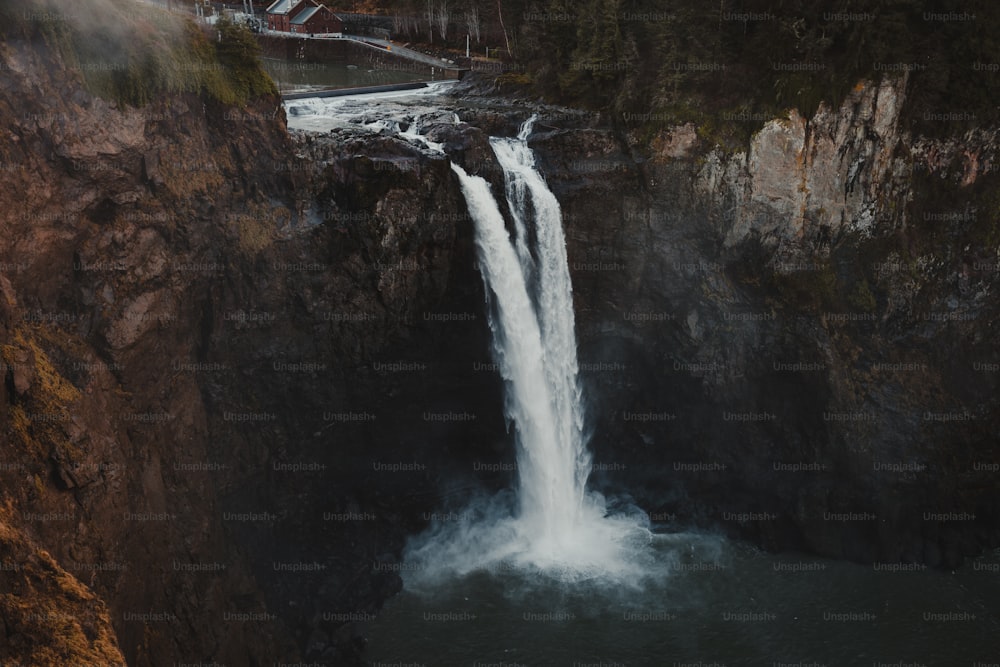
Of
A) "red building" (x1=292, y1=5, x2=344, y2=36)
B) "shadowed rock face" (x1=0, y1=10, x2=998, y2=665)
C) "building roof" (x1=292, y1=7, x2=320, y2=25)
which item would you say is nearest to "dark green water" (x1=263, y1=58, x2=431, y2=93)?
"red building" (x1=292, y1=5, x2=344, y2=36)

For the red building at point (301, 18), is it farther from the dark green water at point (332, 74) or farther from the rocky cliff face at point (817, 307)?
the rocky cliff face at point (817, 307)

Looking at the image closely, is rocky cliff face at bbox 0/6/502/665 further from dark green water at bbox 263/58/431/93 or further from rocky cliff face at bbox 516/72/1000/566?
dark green water at bbox 263/58/431/93

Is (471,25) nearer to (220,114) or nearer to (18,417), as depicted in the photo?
(220,114)

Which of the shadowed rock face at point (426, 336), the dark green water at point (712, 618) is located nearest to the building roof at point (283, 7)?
the shadowed rock face at point (426, 336)

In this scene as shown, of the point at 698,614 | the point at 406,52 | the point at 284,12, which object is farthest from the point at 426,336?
the point at 284,12

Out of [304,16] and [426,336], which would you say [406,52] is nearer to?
[304,16]
